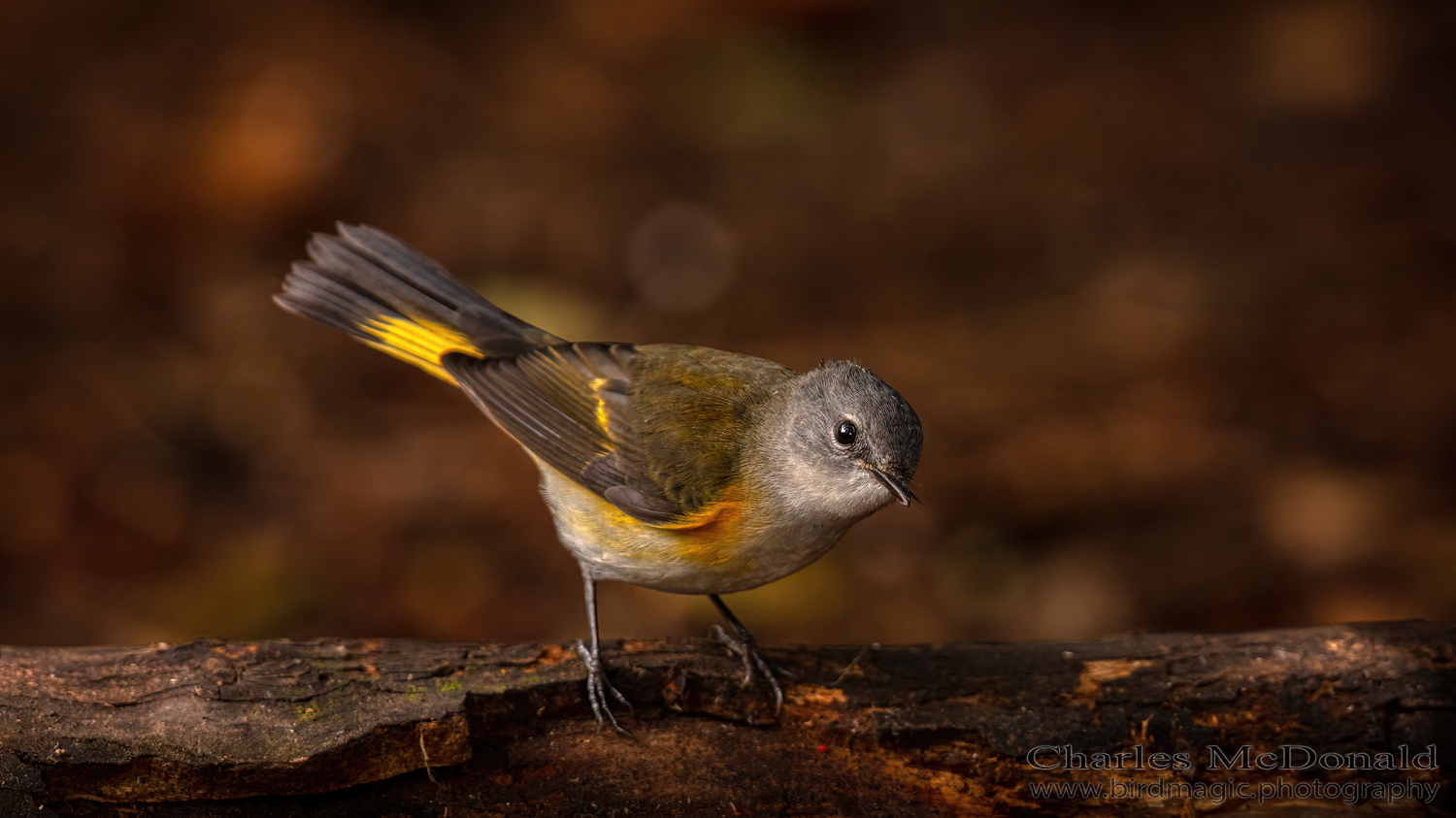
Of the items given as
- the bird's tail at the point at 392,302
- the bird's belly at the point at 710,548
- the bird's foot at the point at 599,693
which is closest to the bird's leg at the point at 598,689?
the bird's foot at the point at 599,693

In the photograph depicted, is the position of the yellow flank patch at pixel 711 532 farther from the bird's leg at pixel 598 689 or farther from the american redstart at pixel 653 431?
the bird's leg at pixel 598 689

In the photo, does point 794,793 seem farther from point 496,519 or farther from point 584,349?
point 496,519

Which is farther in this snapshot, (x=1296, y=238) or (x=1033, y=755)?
(x=1296, y=238)

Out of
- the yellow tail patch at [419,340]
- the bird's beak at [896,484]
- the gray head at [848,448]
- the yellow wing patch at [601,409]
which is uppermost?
the yellow tail patch at [419,340]

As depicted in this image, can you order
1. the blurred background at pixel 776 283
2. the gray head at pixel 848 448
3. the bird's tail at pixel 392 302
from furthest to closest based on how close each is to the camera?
the blurred background at pixel 776 283, the bird's tail at pixel 392 302, the gray head at pixel 848 448

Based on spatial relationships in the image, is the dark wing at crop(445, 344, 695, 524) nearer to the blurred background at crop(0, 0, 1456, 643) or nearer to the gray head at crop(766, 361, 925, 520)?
the gray head at crop(766, 361, 925, 520)

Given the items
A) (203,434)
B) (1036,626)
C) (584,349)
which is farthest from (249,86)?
(1036,626)

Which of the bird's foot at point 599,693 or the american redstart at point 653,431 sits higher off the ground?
the american redstart at point 653,431

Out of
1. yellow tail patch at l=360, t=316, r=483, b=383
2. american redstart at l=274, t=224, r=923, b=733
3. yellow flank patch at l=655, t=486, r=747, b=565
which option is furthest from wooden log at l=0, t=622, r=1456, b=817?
yellow tail patch at l=360, t=316, r=483, b=383
